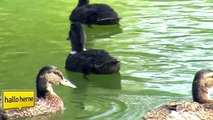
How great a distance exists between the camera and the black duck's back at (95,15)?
1823 centimetres

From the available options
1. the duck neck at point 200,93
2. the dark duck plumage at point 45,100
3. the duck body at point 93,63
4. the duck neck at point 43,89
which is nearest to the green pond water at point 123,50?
the duck body at point 93,63

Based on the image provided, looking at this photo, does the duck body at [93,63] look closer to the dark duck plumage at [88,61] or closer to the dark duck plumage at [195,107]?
the dark duck plumage at [88,61]

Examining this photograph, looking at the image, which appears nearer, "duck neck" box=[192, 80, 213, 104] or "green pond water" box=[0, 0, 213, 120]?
"duck neck" box=[192, 80, 213, 104]

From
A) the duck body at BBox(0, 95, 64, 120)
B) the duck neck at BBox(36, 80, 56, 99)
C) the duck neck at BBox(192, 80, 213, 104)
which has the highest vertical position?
the duck neck at BBox(192, 80, 213, 104)

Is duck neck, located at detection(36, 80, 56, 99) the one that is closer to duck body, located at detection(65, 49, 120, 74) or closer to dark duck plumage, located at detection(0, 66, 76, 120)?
dark duck plumage, located at detection(0, 66, 76, 120)

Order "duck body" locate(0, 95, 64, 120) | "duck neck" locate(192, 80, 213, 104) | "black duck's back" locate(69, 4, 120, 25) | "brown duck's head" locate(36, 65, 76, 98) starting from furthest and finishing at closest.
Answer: "black duck's back" locate(69, 4, 120, 25) → "brown duck's head" locate(36, 65, 76, 98) → "duck body" locate(0, 95, 64, 120) → "duck neck" locate(192, 80, 213, 104)

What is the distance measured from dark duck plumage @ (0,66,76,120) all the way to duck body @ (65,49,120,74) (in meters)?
1.66

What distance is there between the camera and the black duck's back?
718 inches

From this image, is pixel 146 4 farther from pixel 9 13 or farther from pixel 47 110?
pixel 47 110

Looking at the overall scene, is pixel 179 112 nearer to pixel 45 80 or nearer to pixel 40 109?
pixel 40 109

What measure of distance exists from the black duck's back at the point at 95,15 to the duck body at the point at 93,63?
4.25 m

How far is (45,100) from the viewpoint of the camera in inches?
Answer: 442

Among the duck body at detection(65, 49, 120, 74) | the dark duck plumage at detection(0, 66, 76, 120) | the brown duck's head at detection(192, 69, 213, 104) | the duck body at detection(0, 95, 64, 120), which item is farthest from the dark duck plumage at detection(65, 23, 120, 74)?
the brown duck's head at detection(192, 69, 213, 104)

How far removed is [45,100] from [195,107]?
8.26ft
